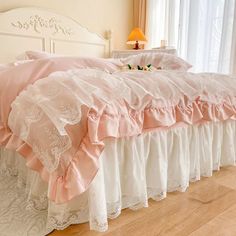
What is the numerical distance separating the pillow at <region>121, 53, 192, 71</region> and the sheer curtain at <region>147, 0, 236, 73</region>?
1323 millimetres

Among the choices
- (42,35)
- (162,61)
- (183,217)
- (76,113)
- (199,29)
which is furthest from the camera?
(199,29)

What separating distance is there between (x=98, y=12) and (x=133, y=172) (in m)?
2.89

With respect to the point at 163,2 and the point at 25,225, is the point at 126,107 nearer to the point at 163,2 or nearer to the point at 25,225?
the point at 25,225

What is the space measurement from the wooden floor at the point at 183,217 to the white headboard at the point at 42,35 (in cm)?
207

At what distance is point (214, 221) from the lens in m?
1.22

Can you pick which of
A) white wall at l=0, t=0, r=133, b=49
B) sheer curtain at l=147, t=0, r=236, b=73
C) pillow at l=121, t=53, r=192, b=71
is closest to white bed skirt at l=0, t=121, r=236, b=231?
pillow at l=121, t=53, r=192, b=71

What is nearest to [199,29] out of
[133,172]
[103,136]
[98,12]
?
[98,12]

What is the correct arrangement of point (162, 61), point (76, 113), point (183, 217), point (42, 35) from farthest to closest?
point (42, 35) < point (162, 61) < point (183, 217) < point (76, 113)

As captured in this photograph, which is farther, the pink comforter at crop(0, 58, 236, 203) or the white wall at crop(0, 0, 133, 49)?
the white wall at crop(0, 0, 133, 49)

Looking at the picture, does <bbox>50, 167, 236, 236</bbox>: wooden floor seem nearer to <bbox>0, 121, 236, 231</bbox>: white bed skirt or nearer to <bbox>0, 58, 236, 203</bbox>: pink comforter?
<bbox>0, 121, 236, 231</bbox>: white bed skirt

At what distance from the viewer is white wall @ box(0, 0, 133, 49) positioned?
304 cm

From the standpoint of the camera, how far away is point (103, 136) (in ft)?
3.48

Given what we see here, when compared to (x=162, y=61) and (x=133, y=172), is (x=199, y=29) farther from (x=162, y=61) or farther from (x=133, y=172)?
(x=133, y=172)

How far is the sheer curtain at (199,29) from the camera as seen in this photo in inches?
129
